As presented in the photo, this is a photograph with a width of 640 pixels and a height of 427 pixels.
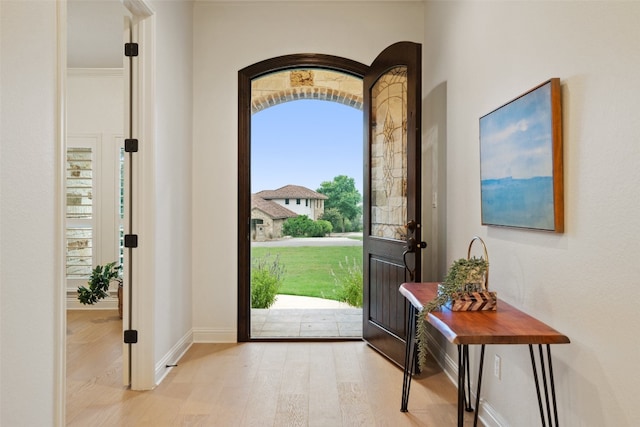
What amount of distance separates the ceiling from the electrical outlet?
3.84 meters

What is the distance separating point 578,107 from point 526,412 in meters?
1.32

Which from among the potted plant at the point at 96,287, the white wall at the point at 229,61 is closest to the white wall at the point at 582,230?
the white wall at the point at 229,61

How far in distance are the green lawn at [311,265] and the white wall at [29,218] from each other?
5191 mm

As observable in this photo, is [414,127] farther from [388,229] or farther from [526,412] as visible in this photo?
[526,412]

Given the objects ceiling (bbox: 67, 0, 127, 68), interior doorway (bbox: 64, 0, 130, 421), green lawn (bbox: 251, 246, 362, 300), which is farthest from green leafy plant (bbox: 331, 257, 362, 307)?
ceiling (bbox: 67, 0, 127, 68)

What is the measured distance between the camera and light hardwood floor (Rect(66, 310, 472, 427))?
2.54 m

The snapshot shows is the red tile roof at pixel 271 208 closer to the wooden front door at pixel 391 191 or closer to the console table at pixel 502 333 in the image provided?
the wooden front door at pixel 391 191

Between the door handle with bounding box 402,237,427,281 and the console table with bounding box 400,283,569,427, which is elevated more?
the door handle with bounding box 402,237,427,281

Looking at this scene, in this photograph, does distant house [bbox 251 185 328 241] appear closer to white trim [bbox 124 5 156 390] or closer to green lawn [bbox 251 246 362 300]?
green lawn [bbox 251 246 362 300]

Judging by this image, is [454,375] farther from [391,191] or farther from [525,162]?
[525,162]

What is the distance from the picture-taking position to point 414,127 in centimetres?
310

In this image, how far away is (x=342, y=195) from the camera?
7395mm

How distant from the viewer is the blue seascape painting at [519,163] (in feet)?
5.87

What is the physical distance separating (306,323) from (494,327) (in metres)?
3.32
